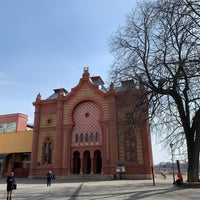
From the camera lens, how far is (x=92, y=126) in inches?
1447

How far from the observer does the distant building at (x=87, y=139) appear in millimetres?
32500

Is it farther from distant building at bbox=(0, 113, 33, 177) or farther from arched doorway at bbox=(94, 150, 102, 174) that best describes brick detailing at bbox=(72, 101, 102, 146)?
distant building at bbox=(0, 113, 33, 177)

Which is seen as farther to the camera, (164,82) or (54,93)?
(54,93)

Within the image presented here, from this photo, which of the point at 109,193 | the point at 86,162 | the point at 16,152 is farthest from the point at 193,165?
the point at 16,152

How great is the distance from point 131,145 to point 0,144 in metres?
27.9

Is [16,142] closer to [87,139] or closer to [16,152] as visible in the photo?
[16,152]

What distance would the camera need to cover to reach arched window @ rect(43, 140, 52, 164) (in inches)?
1464

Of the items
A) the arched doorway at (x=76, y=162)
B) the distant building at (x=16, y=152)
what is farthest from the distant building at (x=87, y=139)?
the distant building at (x=16, y=152)

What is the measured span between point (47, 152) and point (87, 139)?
743 cm

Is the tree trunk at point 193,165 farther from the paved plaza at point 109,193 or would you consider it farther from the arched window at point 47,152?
the arched window at point 47,152

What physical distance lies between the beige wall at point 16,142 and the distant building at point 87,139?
463 centimetres

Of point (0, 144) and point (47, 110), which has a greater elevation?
point (47, 110)

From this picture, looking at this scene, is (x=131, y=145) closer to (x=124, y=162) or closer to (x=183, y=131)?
(x=124, y=162)

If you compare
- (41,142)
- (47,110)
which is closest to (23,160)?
(41,142)
